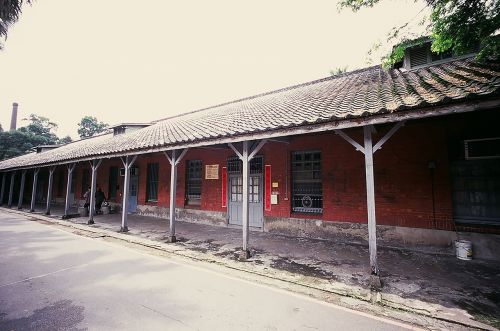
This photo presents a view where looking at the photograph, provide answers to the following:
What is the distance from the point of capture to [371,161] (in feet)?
14.1

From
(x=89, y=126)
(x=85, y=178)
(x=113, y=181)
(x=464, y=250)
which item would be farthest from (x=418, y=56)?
(x=89, y=126)

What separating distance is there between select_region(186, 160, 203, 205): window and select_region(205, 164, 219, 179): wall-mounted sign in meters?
0.53

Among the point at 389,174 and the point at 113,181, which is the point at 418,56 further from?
the point at 113,181

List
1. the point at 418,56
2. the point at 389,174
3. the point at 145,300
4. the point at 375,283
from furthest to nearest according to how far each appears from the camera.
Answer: the point at 418,56 < the point at 389,174 < the point at 375,283 < the point at 145,300

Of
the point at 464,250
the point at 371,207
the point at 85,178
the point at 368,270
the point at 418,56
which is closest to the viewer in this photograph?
the point at 371,207

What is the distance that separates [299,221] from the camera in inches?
306

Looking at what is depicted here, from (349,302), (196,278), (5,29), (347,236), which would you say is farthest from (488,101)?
(5,29)

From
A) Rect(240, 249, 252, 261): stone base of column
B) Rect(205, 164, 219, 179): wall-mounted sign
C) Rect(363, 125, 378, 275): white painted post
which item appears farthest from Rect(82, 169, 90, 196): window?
Rect(363, 125, 378, 275): white painted post

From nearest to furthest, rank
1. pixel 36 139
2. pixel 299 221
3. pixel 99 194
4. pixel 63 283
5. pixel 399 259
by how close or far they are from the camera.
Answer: pixel 63 283
pixel 399 259
pixel 299 221
pixel 99 194
pixel 36 139

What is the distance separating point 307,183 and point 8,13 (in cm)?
763

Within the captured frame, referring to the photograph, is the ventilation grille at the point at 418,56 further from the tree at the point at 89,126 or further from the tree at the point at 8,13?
the tree at the point at 89,126

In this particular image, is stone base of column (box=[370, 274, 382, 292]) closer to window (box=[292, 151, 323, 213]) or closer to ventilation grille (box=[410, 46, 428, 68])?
window (box=[292, 151, 323, 213])

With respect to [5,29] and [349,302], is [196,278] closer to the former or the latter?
[349,302]

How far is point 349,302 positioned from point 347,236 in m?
3.62
